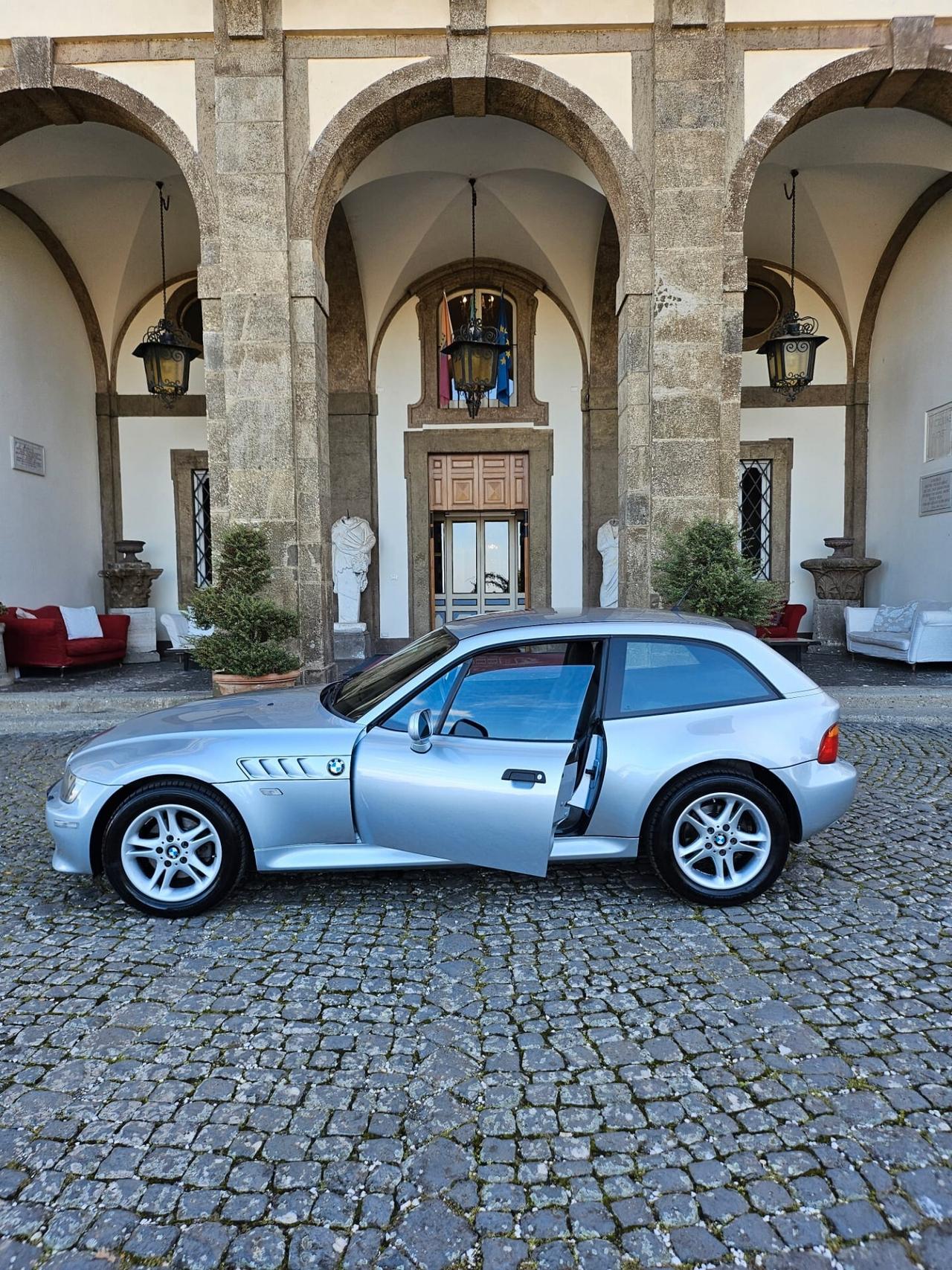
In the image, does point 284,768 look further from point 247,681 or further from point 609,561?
point 609,561

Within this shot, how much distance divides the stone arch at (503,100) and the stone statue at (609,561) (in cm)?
531

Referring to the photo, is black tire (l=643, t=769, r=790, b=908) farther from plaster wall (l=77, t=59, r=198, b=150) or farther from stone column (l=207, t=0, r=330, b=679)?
plaster wall (l=77, t=59, r=198, b=150)

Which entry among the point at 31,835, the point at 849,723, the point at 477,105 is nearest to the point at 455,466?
the point at 477,105

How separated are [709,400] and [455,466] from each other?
22.0ft

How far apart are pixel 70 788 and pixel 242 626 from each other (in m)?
4.15

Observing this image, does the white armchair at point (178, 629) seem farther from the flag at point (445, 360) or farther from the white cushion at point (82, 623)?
the flag at point (445, 360)

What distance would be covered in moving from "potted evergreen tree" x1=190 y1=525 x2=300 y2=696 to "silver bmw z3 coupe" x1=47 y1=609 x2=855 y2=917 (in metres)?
3.77

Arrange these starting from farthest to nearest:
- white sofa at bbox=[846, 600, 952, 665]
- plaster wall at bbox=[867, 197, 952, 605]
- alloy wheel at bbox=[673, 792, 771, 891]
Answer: plaster wall at bbox=[867, 197, 952, 605] < white sofa at bbox=[846, 600, 952, 665] < alloy wheel at bbox=[673, 792, 771, 891]

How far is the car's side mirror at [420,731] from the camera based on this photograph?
10.5ft

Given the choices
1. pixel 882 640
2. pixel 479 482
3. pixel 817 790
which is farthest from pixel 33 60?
pixel 882 640

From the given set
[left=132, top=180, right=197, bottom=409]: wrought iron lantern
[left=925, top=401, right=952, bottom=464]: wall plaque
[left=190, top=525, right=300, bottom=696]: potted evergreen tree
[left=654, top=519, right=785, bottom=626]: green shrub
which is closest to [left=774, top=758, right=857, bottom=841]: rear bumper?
[left=654, top=519, right=785, bottom=626]: green shrub

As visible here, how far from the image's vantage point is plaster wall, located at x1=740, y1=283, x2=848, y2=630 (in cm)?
1408

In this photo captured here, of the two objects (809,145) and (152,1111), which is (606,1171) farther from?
(809,145)

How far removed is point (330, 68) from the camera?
8164mm
